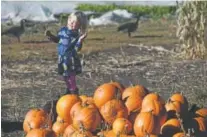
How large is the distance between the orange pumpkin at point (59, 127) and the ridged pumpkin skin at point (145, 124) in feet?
1.66

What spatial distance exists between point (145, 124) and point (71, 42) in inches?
99.1

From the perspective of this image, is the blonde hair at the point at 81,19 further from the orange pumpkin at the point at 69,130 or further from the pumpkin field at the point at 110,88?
the orange pumpkin at the point at 69,130

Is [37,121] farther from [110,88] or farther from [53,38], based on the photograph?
[53,38]

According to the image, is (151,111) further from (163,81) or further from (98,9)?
(98,9)

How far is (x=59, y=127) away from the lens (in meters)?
4.64

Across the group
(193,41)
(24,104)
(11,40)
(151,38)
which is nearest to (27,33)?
(11,40)

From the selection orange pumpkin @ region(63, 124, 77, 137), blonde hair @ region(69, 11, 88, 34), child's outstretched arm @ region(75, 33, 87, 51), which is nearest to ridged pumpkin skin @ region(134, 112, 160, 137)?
orange pumpkin @ region(63, 124, 77, 137)

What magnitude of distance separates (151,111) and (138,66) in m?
6.16

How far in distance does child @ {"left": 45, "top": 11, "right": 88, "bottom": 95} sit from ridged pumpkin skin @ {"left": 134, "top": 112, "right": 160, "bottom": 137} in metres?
2.14

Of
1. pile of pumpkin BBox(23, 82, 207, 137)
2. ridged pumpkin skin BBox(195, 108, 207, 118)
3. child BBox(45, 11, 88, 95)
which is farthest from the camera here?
child BBox(45, 11, 88, 95)

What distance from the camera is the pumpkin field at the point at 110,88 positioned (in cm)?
453

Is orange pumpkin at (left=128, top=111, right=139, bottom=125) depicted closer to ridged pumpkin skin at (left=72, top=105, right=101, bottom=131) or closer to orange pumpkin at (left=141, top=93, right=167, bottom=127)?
orange pumpkin at (left=141, top=93, right=167, bottom=127)

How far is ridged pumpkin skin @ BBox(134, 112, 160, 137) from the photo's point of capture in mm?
4383

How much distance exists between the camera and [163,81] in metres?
9.16
